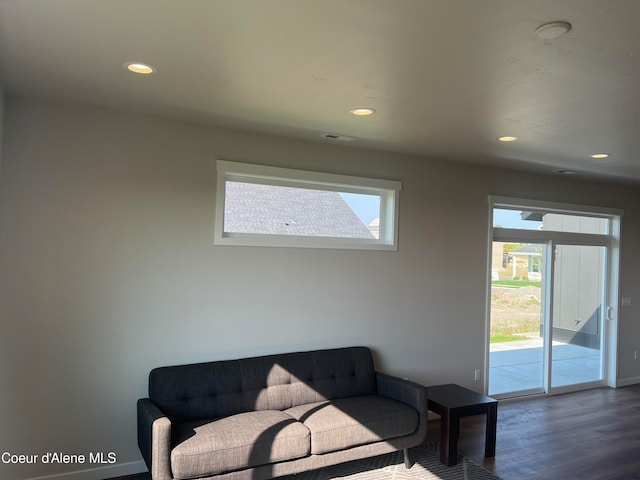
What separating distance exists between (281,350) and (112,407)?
1.32m

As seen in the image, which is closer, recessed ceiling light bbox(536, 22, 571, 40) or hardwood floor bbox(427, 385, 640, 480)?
recessed ceiling light bbox(536, 22, 571, 40)

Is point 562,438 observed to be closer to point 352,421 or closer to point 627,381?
point 352,421

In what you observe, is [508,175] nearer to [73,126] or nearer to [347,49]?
[347,49]

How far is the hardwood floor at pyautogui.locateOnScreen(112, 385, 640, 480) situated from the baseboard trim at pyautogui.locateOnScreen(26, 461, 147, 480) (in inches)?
2.3

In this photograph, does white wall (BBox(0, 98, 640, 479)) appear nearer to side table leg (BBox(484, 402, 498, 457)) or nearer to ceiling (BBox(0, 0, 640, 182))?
ceiling (BBox(0, 0, 640, 182))

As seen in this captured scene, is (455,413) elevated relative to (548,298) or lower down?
lower down

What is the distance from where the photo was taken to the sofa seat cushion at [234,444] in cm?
263

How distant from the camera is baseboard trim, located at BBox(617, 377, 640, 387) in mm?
5995

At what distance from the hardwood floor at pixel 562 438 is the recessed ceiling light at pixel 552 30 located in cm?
302

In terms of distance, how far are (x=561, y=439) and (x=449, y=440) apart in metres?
1.35

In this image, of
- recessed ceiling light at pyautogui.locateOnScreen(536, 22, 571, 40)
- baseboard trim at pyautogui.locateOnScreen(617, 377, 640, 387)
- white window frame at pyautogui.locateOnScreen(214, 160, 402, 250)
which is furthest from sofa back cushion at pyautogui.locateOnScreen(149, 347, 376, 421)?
baseboard trim at pyautogui.locateOnScreen(617, 377, 640, 387)

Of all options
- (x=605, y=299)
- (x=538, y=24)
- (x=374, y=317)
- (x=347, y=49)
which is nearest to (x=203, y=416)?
(x=374, y=317)

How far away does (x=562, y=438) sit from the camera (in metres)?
4.11

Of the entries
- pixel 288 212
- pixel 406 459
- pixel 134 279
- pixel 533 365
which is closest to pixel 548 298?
pixel 533 365
